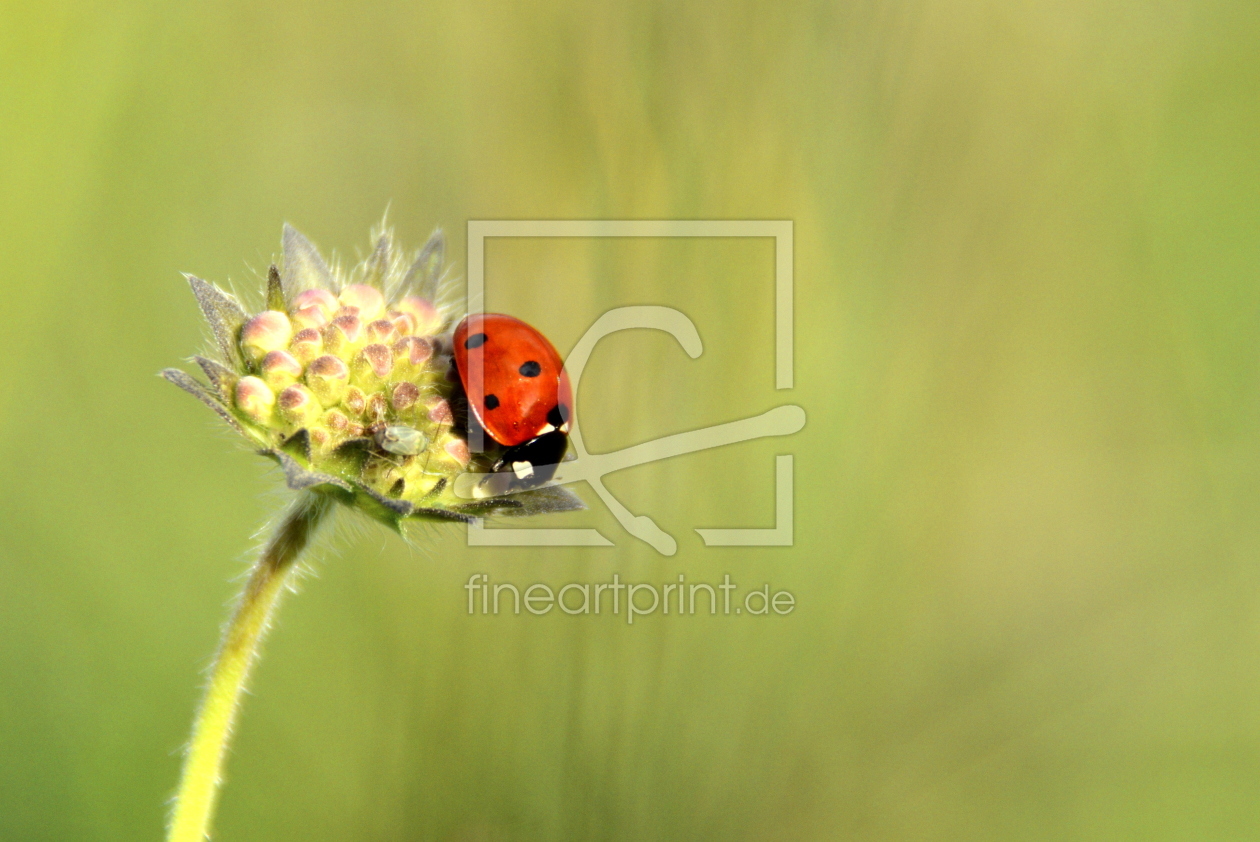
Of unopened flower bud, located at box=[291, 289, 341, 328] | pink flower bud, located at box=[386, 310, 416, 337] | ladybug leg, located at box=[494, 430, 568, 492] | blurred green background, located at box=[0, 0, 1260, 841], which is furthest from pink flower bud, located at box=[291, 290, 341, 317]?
blurred green background, located at box=[0, 0, 1260, 841]

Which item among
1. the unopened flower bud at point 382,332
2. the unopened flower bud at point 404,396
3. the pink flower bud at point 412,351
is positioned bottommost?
the unopened flower bud at point 404,396

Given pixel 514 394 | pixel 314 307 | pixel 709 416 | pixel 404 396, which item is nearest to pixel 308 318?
pixel 314 307

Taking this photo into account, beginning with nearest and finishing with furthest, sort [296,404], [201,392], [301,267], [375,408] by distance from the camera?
1. [201,392]
2. [296,404]
3. [375,408]
4. [301,267]

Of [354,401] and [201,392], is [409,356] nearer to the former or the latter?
[354,401]

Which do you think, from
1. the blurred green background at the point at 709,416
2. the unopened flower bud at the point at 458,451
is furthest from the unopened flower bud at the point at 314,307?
the blurred green background at the point at 709,416

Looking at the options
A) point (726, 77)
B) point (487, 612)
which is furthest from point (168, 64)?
point (487, 612)

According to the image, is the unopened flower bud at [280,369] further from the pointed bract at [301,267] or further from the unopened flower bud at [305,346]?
the pointed bract at [301,267]

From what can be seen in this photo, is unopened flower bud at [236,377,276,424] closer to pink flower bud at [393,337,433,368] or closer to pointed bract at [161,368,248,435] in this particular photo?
pointed bract at [161,368,248,435]

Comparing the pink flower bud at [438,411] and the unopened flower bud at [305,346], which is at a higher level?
the unopened flower bud at [305,346]
